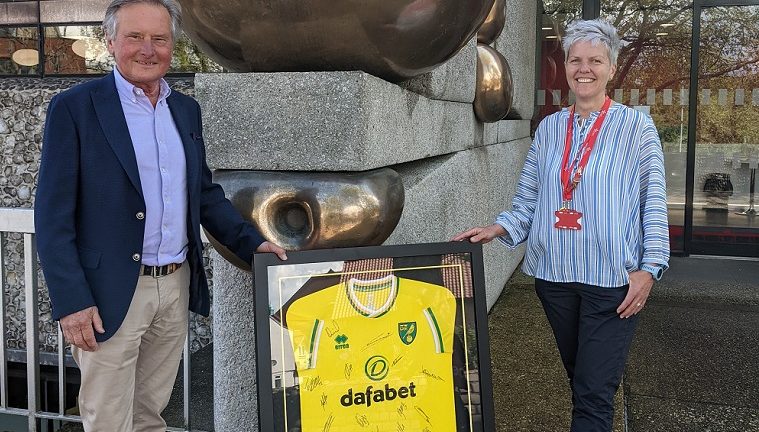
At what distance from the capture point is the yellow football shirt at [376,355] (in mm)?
1956

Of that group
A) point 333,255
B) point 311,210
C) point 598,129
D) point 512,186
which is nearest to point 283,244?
point 311,210

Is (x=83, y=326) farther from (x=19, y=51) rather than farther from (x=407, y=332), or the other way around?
(x=19, y=51)

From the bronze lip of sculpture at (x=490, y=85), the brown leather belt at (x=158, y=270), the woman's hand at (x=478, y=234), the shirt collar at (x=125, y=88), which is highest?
the bronze lip of sculpture at (x=490, y=85)

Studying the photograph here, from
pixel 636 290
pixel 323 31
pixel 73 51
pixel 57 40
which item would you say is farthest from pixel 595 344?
pixel 57 40

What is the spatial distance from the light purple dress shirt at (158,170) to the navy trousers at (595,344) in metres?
1.34

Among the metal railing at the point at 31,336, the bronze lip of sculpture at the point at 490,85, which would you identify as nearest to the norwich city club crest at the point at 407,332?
the metal railing at the point at 31,336

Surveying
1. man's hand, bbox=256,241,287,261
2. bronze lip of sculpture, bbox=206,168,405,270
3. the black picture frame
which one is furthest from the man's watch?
man's hand, bbox=256,241,287,261

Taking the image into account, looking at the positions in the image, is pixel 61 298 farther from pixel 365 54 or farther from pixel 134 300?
pixel 365 54

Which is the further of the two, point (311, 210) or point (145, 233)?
point (311, 210)

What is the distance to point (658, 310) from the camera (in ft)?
18.6

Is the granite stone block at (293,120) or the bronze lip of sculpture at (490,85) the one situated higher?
the bronze lip of sculpture at (490,85)

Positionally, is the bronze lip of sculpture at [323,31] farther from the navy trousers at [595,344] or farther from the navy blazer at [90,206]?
the navy trousers at [595,344]

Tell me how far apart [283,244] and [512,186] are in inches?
184

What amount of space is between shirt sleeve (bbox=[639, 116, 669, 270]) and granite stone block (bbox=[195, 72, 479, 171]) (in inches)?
35.6
